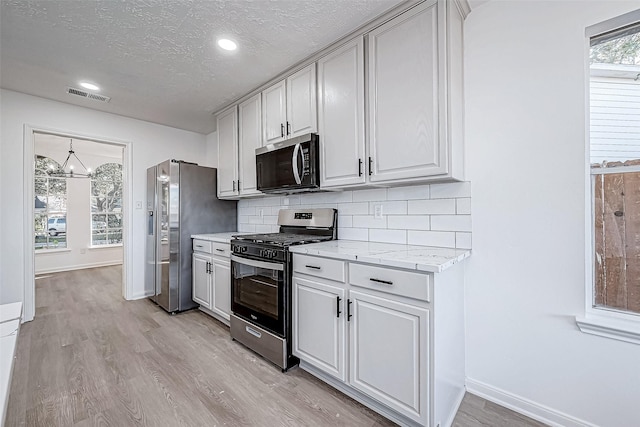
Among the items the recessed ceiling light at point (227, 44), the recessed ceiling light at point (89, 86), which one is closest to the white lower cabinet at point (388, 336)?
the recessed ceiling light at point (227, 44)

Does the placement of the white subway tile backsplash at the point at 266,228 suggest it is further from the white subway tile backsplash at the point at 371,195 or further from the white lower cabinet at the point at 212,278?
the white subway tile backsplash at the point at 371,195

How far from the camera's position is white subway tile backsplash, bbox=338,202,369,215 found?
7.69 feet

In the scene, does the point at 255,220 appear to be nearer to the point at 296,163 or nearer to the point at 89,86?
the point at 296,163

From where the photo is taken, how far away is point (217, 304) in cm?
293

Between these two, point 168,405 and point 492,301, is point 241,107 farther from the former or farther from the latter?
point 492,301

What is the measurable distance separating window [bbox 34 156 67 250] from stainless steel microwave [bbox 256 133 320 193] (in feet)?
18.5

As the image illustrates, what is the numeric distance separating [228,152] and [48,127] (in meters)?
2.04

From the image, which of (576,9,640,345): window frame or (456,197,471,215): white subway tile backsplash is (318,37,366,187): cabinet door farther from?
(576,9,640,345): window frame

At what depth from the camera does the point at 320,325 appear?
1852mm

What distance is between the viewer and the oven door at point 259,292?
206cm

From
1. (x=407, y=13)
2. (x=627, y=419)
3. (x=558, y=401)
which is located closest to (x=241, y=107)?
(x=407, y=13)

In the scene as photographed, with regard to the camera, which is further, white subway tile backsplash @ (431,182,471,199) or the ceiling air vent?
the ceiling air vent

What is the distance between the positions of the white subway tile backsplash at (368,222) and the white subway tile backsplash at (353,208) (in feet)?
0.14

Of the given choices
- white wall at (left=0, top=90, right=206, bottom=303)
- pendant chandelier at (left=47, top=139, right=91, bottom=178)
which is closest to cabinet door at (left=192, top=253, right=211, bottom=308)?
white wall at (left=0, top=90, right=206, bottom=303)
